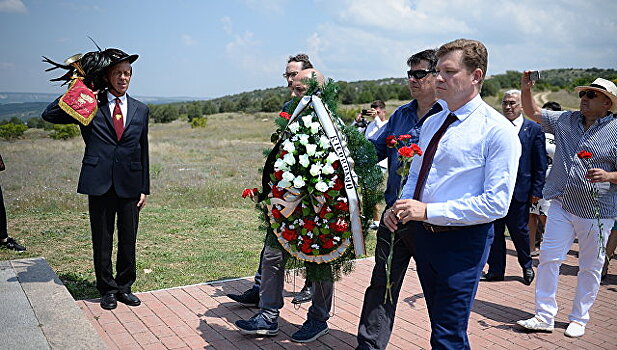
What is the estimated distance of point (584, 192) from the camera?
4898 millimetres

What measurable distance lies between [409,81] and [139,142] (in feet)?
9.12

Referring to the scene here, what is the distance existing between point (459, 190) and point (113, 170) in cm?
342

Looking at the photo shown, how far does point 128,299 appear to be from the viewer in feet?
17.2

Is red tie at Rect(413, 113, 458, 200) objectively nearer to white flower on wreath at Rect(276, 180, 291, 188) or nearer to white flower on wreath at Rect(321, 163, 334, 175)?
white flower on wreath at Rect(321, 163, 334, 175)

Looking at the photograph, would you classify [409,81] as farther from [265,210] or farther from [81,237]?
[81,237]

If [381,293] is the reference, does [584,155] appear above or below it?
above

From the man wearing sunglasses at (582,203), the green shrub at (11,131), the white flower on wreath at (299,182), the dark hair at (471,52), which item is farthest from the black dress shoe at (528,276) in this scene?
the green shrub at (11,131)

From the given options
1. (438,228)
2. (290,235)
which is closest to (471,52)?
(438,228)

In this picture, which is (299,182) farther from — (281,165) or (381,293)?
(381,293)

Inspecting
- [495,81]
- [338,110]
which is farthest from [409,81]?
[495,81]

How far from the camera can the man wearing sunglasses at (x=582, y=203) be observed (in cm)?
489

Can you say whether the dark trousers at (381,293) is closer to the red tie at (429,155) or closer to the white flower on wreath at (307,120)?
the red tie at (429,155)

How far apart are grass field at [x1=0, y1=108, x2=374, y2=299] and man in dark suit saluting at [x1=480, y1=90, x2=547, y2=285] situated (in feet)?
6.70

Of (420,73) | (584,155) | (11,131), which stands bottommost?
(11,131)
